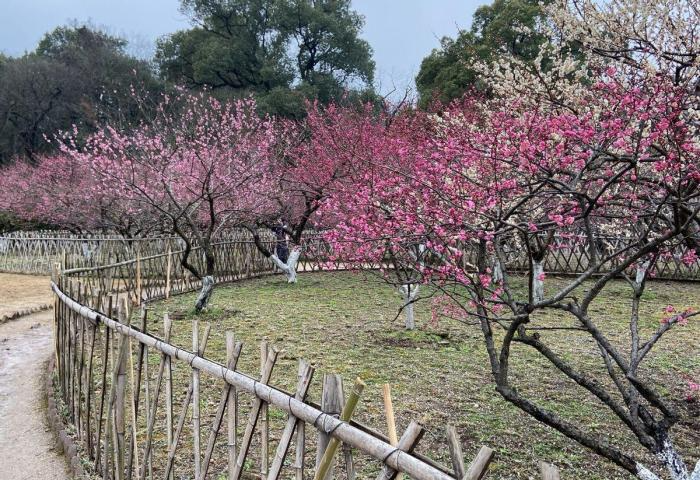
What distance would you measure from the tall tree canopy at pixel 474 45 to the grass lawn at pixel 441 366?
10188 millimetres

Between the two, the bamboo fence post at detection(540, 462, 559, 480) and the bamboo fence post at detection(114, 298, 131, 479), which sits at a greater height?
the bamboo fence post at detection(540, 462, 559, 480)

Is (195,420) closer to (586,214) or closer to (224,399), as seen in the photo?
(224,399)

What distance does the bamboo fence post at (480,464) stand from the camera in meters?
1.28

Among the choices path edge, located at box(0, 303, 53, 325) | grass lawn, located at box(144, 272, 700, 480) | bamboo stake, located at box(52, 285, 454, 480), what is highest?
bamboo stake, located at box(52, 285, 454, 480)

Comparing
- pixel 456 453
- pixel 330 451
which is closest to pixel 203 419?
pixel 330 451

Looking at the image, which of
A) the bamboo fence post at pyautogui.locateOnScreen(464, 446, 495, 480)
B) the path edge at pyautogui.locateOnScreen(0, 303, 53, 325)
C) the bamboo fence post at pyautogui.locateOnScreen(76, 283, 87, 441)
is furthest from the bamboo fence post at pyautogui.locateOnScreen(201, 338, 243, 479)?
the path edge at pyautogui.locateOnScreen(0, 303, 53, 325)

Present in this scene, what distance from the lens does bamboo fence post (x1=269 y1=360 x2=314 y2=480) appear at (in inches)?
75.2

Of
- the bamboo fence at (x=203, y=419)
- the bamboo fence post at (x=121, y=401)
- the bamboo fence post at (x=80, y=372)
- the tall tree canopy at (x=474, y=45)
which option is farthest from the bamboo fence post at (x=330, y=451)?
the tall tree canopy at (x=474, y=45)

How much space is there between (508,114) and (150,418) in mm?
5648

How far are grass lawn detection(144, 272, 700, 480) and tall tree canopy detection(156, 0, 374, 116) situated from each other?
70.0 feet

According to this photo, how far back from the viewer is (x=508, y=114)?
695cm

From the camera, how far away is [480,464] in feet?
4.25

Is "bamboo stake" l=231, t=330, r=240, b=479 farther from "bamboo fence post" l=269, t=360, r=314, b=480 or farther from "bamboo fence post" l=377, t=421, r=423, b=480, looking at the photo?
"bamboo fence post" l=377, t=421, r=423, b=480

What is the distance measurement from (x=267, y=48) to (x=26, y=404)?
92.3 ft
